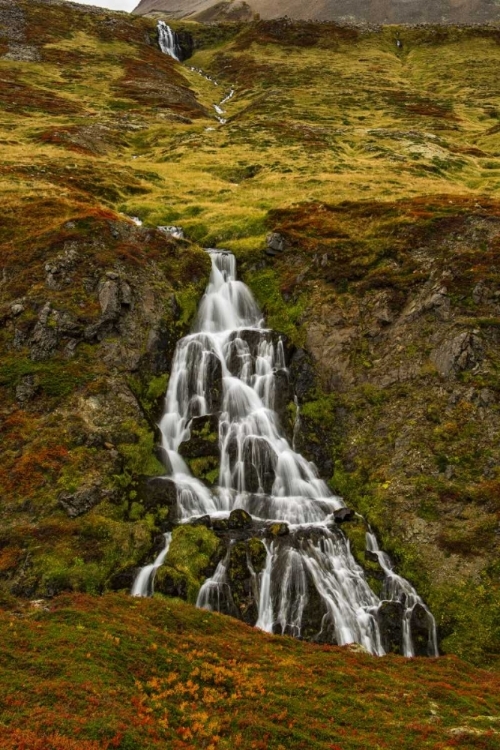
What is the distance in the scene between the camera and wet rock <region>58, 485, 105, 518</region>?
20047 mm

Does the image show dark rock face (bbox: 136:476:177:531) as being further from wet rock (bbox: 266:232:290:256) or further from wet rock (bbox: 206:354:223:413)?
wet rock (bbox: 266:232:290:256)

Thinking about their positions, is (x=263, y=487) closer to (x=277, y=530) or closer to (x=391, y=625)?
(x=277, y=530)

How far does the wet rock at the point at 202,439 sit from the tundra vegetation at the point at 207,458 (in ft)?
5.71

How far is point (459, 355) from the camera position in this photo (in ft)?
82.7

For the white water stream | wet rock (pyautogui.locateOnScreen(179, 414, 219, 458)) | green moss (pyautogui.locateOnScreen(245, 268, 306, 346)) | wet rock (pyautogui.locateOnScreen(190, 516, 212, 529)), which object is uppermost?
the white water stream

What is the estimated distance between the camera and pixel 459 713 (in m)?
11.9

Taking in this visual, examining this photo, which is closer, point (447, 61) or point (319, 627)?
point (319, 627)

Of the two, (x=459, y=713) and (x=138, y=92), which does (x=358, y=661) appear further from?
(x=138, y=92)

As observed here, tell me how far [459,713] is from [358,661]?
3399 millimetres

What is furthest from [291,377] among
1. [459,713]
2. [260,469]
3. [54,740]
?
[54,740]

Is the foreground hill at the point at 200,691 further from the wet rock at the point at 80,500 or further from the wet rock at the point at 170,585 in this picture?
the wet rock at the point at 80,500

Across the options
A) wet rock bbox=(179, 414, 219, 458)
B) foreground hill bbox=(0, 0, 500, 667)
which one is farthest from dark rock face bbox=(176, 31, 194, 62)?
wet rock bbox=(179, 414, 219, 458)

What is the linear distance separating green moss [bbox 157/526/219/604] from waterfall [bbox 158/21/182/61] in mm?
160031

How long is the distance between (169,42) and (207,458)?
164304 millimetres
